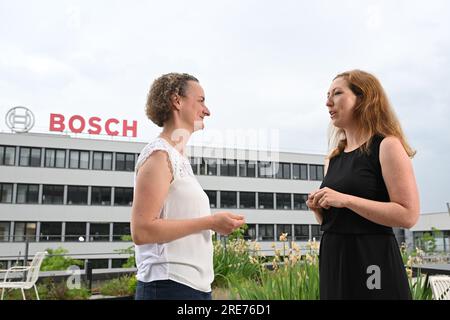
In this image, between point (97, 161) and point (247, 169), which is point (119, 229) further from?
point (247, 169)

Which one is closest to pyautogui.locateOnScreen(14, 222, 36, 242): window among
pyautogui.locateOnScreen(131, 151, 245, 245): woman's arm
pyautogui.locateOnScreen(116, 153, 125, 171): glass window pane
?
pyautogui.locateOnScreen(116, 153, 125, 171): glass window pane

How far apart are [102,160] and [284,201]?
1299cm

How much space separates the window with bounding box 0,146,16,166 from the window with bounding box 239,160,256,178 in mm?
14026

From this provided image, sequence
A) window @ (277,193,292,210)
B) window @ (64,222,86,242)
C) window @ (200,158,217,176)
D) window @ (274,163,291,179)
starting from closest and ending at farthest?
window @ (64,222,86,242) < window @ (200,158,217,176) < window @ (277,193,292,210) < window @ (274,163,291,179)

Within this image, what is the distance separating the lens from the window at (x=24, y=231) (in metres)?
24.9

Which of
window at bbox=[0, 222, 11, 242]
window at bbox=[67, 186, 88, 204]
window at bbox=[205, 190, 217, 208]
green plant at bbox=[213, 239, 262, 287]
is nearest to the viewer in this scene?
green plant at bbox=[213, 239, 262, 287]

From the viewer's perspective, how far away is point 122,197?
2792cm

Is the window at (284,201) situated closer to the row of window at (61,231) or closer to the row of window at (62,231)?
the row of window at (62,231)

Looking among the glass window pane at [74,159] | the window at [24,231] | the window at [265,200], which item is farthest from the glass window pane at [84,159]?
the window at [265,200]

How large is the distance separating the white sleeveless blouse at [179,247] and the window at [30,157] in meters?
26.8

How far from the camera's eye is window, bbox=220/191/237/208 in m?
29.9

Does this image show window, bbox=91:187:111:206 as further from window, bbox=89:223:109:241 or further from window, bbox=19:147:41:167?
window, bbox=19:147:41:167

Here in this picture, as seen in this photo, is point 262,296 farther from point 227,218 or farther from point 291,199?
point 291,199

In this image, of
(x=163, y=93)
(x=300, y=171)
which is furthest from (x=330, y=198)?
(x=300, y=171)
